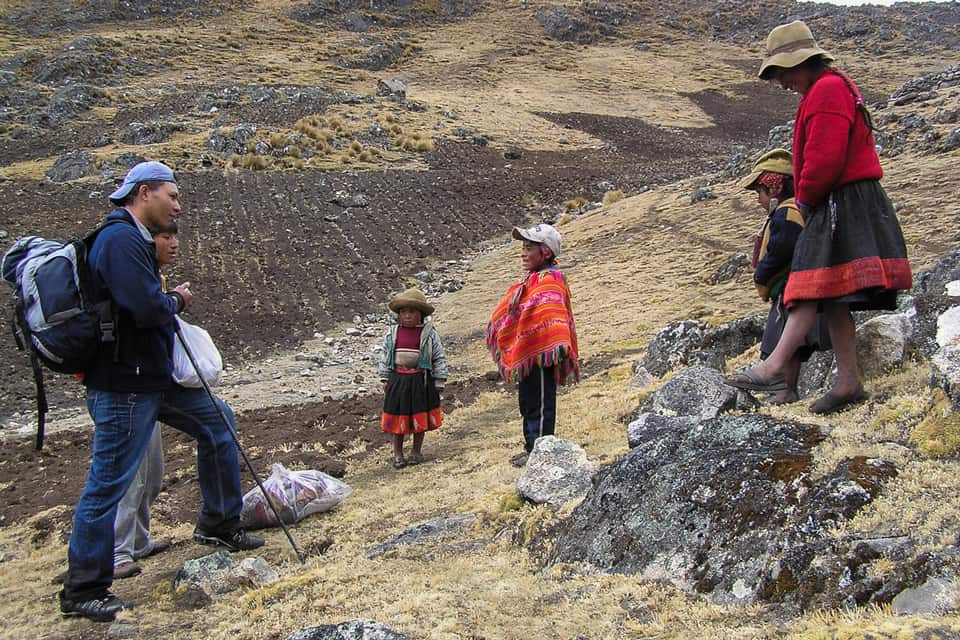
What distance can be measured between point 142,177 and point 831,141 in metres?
3.59

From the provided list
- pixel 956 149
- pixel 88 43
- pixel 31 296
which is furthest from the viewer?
pixel 88 43

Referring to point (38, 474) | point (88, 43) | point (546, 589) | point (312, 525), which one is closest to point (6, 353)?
point (38, 474)

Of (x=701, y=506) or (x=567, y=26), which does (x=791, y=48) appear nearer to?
(x=701, y=506)

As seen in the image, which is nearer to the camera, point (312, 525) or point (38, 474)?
point (312, 525)

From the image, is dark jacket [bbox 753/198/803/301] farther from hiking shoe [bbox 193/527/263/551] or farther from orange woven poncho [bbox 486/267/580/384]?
hiking shoe [bbox 193/527/263/551]

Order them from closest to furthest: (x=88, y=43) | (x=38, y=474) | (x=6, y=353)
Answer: (x=38, y=474)
(x=6, y=353)
(x=88, y=43)

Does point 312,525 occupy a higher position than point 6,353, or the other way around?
point 312,525

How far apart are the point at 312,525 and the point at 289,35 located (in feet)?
176

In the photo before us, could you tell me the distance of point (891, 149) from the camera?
15.3m

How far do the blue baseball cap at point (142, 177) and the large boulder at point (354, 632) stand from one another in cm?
259

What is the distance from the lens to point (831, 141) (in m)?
3.82

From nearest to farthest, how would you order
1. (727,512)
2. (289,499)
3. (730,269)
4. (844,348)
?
(727,512)
(844,348)
(289,499)
(730,269)

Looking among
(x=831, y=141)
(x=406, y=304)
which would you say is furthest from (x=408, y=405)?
(x=831, y=141)

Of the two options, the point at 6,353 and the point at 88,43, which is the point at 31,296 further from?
the point at 88,43
